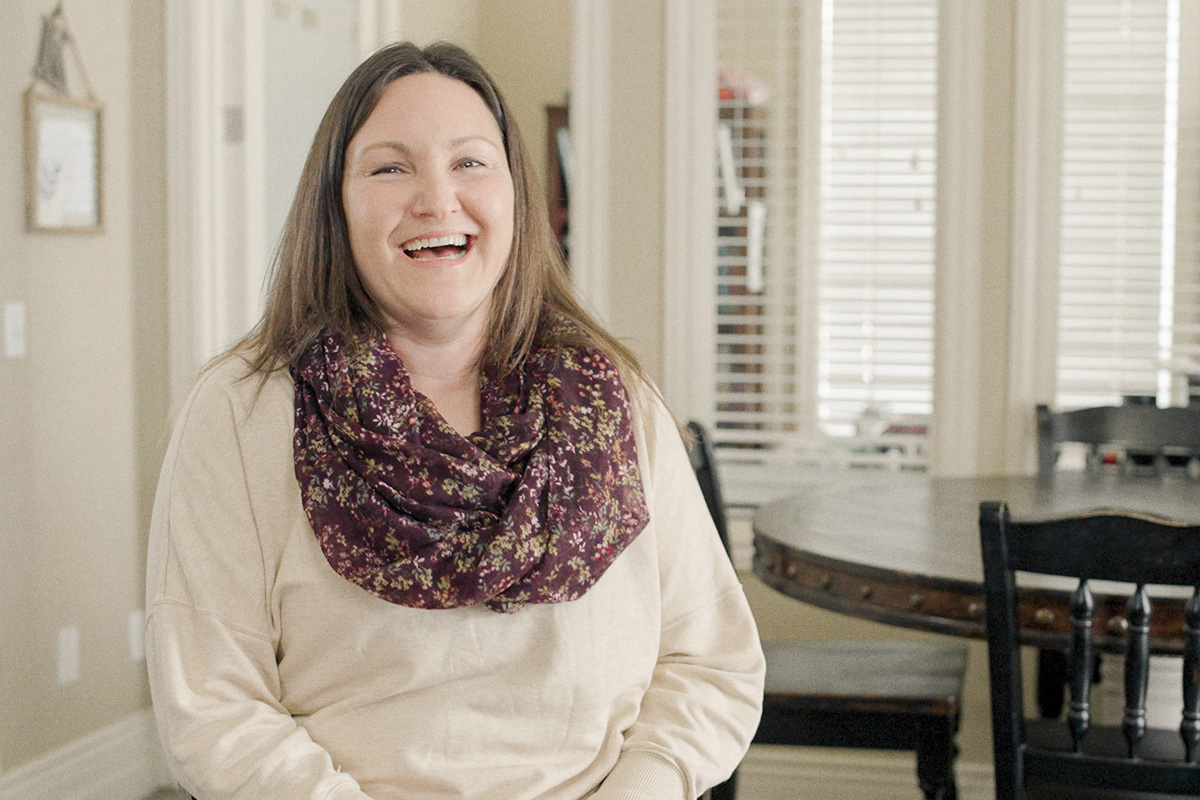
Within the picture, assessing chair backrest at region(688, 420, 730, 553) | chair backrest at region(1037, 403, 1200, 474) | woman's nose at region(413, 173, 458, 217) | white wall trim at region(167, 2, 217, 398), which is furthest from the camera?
white wall trim at region(167, 2, 217, 398)

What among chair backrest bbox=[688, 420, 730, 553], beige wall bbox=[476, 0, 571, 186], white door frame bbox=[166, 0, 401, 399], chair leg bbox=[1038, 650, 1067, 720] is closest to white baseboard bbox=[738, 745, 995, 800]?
chair leg bbox=[1038, 650, 1067, 720]

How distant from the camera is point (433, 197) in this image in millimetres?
1246

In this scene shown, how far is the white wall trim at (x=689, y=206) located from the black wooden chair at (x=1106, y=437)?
0.85 metres

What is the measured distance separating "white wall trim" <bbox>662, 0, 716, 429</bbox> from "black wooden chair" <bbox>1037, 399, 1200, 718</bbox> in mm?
855

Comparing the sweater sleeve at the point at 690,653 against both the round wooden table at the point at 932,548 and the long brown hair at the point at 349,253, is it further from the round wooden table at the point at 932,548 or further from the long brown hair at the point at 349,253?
the round wooden table at the point at 932,548

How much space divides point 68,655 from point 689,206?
187 centimetres

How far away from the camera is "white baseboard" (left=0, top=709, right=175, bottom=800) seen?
281cm

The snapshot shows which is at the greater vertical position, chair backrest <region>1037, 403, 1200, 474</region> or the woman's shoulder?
the woman's shoulder

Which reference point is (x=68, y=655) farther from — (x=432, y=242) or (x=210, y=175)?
(x=432, y=242)

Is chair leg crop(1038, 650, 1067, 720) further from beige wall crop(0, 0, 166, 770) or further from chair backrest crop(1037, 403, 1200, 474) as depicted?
beige wall crop(0, 0, 166, 770)

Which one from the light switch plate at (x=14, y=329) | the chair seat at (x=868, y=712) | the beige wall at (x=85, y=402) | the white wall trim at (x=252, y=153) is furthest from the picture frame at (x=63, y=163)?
the chair seat at (x=868, y=712)

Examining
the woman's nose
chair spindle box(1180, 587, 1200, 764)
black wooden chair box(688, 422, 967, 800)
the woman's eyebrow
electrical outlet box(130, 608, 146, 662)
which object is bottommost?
electrical outlet box(130, 608, 146, 662)

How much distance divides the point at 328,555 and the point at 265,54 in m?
2.50

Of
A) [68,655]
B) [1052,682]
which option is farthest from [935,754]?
[68,655]
